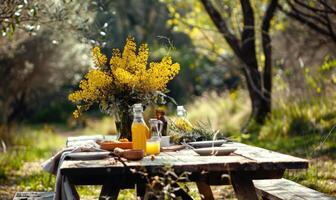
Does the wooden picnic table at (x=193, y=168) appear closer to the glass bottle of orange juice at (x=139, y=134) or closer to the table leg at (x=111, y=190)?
the table leg at (x=111, y=190)

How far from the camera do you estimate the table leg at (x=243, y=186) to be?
418cm

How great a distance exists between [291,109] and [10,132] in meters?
5.27

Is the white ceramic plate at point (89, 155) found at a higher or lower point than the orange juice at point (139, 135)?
lower

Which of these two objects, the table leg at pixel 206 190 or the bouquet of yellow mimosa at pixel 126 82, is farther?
the table leg at pixel 206 190

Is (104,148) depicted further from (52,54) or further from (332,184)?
(52,54)

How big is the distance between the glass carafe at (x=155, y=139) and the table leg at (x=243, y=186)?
0.60m

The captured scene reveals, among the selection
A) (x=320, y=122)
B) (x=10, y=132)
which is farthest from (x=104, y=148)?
(x=10, y=132)

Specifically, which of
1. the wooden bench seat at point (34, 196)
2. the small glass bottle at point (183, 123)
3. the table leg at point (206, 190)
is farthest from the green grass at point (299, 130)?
the wooden bench seat at point (34, 196)

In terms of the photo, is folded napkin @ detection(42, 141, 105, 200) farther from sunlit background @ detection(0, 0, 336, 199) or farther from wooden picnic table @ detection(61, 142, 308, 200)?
sunlit background @ detection(0, 0, 336, 199)

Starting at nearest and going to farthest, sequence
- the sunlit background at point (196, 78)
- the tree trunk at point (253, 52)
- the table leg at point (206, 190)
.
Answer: the table leg at point (206, 190) < the sunlit background at point (196, 78) < the tree trunk at point (253, 52)

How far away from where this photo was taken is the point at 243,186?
4.20m

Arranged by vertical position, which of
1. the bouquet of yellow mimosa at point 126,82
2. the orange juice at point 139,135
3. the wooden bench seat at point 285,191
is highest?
the bouquet of yellow mimosa at point 126,82

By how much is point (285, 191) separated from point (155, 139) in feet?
3.74

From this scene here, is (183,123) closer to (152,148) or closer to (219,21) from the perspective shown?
Result: (152,148)
